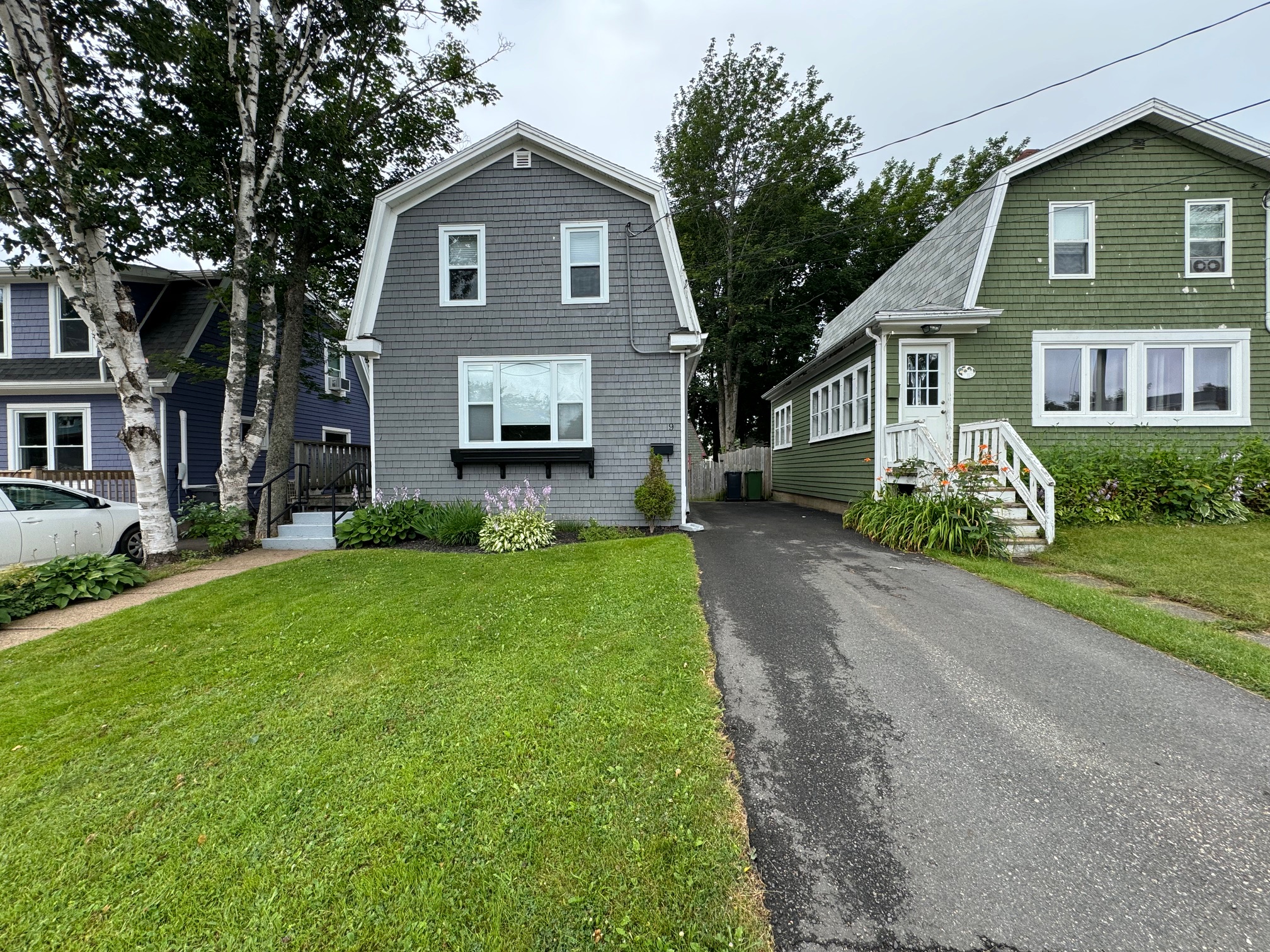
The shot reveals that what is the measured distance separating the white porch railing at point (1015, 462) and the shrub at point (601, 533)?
5590 mm

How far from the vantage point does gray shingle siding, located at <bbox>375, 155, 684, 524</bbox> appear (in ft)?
30.2

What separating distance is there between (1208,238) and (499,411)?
45.1 ft

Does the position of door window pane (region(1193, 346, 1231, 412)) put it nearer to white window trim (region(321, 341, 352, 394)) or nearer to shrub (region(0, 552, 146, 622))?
shrub (region(0, 552, 146, 622))

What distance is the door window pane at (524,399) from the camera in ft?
30.5

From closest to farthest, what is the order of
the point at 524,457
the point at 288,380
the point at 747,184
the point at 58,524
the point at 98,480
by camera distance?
the point at 58,524, the point at 524,457, the point at 288,380, the point at 98,480, the point at 747,184

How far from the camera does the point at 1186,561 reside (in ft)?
19.8

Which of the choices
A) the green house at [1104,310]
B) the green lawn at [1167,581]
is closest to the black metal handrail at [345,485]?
the green lawn at [1167,581]

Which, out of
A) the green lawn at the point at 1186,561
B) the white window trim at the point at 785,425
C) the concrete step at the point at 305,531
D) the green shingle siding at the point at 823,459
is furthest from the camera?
the white window trim at the point at 785,425

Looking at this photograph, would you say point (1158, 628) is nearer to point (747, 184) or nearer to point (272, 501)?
point (272, 501)

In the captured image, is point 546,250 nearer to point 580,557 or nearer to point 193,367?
point 580,557

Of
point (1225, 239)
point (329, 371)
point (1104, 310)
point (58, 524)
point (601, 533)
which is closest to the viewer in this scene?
point (58, 524)

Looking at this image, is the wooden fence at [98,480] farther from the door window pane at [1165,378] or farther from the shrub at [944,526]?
the door window pane at [1165,378]

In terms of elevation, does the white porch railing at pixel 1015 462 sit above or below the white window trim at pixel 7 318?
below

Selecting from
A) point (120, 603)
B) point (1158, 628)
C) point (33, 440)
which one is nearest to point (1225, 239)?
point (1158, 628)
